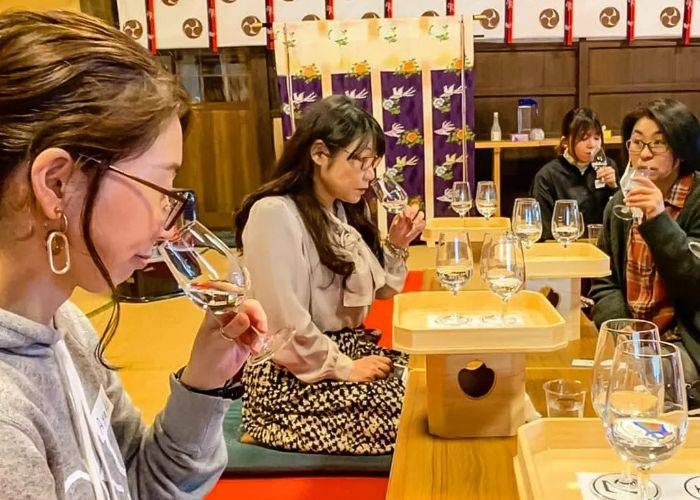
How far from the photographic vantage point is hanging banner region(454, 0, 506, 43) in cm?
624

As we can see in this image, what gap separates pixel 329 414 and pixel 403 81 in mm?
4115

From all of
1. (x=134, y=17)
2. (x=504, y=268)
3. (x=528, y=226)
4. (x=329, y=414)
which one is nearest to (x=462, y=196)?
(x=528, y=226)

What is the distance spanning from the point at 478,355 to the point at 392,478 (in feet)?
1.03

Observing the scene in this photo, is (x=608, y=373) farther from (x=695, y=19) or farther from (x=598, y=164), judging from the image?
(x=695, y=19)

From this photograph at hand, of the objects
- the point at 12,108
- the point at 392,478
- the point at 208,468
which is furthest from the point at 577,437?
the point at 12,108

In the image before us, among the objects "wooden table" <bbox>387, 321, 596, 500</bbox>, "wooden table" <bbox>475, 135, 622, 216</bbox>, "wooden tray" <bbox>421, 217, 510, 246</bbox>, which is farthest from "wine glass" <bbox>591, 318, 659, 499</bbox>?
"wooden table" <bbox>475, 135, 622, 216</bbox>

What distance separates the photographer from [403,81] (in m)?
5.79

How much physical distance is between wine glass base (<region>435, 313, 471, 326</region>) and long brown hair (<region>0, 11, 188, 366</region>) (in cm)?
90

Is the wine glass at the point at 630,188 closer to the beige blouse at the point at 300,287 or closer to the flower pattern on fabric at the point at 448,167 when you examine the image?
the beige blouse at the point at 300,287

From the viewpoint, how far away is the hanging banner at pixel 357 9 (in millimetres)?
6297

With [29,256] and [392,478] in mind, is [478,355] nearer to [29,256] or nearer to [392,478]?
[392,478]

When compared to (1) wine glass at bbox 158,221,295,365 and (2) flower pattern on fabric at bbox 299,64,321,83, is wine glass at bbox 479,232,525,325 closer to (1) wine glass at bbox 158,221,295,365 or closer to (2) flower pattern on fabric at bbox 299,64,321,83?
(1) wine glass at bbox 158,221,295,365

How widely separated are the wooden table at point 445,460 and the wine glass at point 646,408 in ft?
1.23

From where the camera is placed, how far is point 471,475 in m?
1.33
